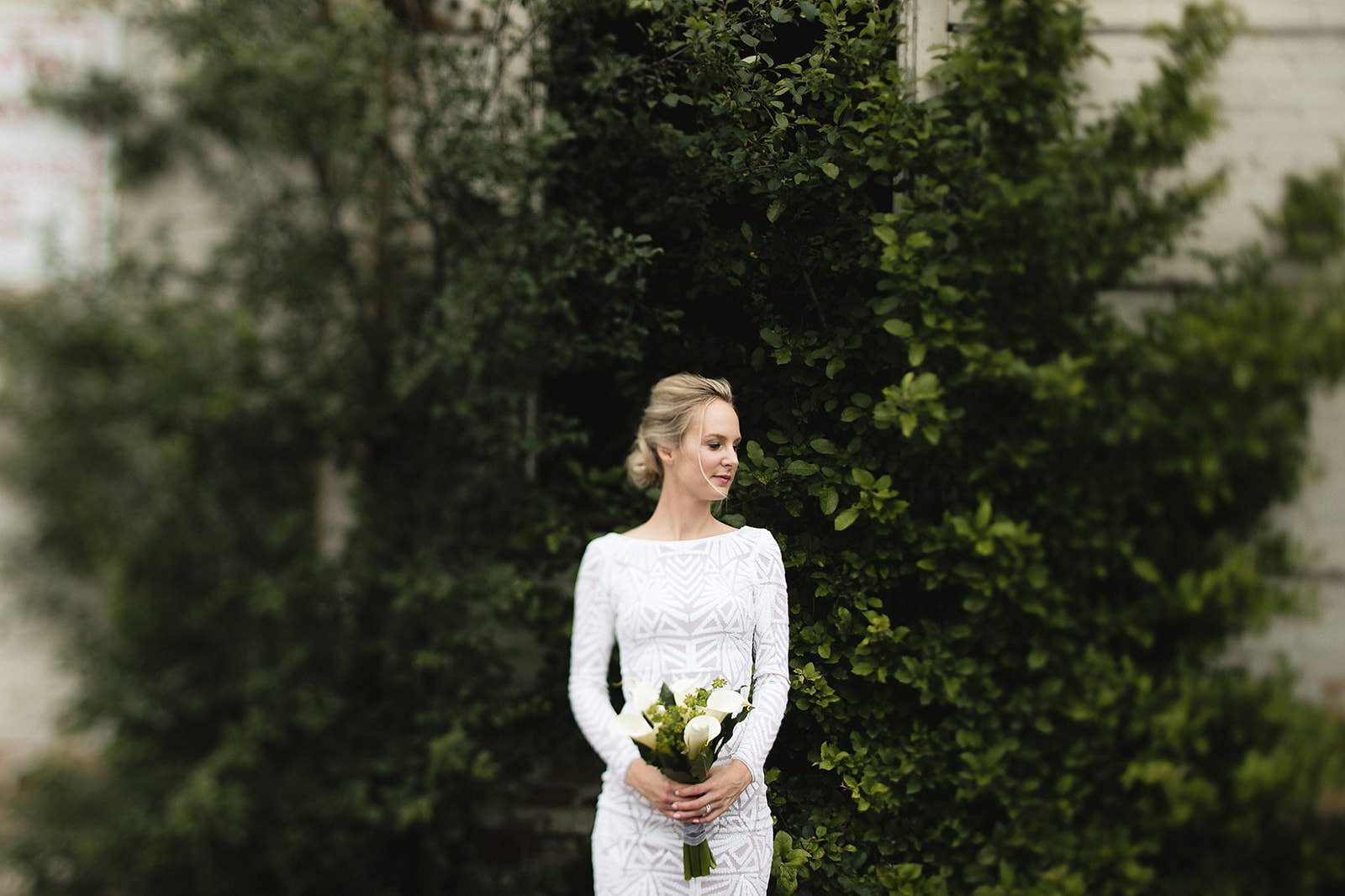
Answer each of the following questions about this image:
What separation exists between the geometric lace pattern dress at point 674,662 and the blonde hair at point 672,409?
0.27 m

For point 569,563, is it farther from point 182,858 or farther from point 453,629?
point 182,858

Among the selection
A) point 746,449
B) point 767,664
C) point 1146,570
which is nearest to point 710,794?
point 767,664

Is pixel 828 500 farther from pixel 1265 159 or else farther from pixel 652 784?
pixel 1265 159

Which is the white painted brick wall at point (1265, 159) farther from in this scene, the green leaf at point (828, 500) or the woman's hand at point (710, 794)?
the woman's hand at point (710, 794)

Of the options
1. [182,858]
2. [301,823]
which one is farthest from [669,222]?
[182,858]

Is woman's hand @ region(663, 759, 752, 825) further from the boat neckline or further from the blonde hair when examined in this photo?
the blonde hair

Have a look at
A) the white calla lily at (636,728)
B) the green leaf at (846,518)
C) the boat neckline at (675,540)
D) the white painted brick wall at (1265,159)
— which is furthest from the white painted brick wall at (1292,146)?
the white calla lily at (636,728)

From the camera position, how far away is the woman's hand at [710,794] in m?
1.99

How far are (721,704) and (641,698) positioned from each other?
0.65 feet

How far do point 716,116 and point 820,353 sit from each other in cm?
94

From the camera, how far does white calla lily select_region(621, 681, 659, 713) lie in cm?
198

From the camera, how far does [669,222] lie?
9.77 ft

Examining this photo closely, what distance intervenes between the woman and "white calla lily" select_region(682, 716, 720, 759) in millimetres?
161

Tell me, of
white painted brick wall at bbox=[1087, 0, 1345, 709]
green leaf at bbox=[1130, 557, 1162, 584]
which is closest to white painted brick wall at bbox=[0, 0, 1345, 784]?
white painted brick wall at bbox=[1087, 0, 1345, 709]
